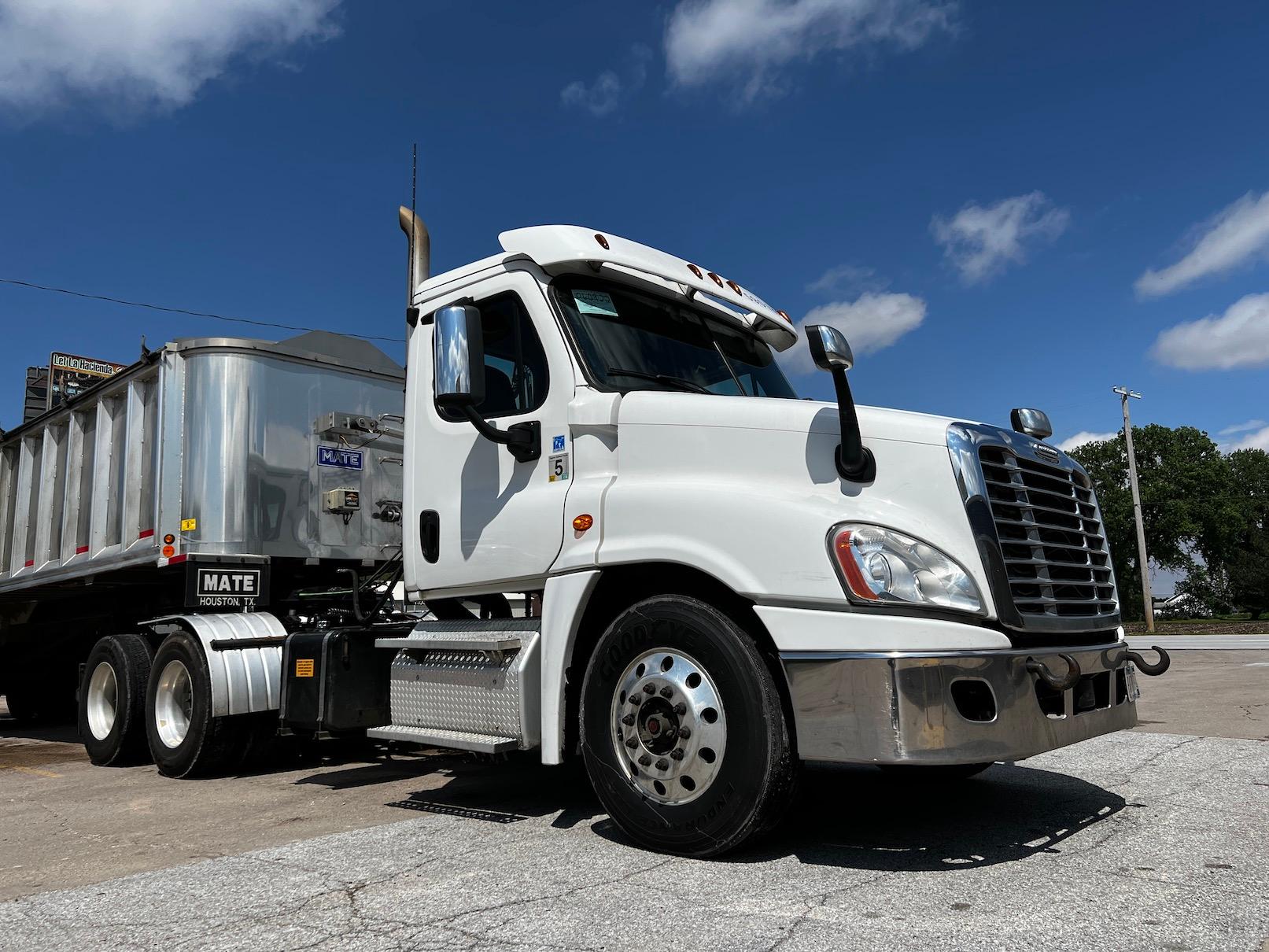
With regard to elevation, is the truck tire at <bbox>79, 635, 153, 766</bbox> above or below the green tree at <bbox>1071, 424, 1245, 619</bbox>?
below

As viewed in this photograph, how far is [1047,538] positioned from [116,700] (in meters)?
6.97

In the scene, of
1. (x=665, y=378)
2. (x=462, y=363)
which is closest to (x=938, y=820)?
(x=665, y=378)

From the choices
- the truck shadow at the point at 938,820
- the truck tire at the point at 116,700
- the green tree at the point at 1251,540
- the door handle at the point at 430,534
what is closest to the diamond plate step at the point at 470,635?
the door handle at the point at 430,534

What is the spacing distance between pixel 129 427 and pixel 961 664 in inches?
274

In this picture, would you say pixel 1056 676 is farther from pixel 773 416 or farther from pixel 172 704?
pixel 172 704

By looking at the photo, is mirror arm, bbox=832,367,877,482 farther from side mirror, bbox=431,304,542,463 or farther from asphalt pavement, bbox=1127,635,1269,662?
asphalt pavement, bbox=1127,635,1269,662

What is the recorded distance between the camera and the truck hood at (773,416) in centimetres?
402

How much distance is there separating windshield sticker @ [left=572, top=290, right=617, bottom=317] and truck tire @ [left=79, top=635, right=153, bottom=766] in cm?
493

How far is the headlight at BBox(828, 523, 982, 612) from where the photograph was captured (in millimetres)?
3688

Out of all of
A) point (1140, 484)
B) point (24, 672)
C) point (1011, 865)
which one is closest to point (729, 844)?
point (1011, 865)

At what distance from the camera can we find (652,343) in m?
5.14

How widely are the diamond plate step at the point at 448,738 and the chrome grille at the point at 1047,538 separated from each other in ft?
7.77

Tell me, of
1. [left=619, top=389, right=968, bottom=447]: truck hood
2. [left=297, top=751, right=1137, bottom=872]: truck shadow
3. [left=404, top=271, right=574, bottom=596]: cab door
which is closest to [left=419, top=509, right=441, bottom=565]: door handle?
[left=404, top=271, right=574, bottom=596]: cab door

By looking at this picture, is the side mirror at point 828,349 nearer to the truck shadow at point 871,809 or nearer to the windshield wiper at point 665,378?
the windshield wiper at point 665,378
